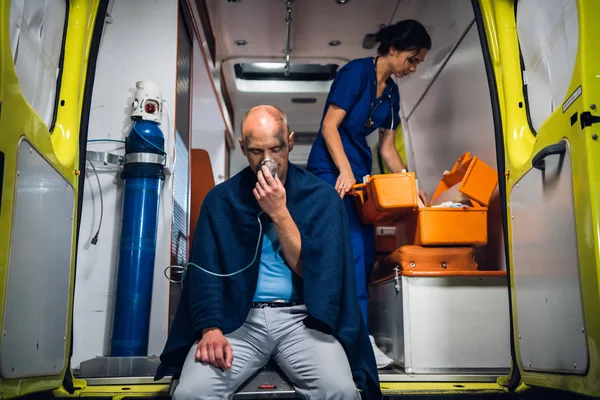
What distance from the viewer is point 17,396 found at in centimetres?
171

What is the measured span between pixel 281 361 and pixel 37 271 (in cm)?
99

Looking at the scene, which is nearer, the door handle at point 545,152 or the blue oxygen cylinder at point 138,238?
the door handle at point 545,152

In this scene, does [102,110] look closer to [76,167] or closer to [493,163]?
[76,167]

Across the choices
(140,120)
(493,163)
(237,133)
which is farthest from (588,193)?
(237,133)

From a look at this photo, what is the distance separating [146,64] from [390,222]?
6.35 feet

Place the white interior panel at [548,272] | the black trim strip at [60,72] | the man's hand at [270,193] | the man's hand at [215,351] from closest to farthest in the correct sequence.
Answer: the white interior panel at [548,272] < the man's hand at [215,351] < the man's hand at [270,193] < the black trim strip at [60,72]

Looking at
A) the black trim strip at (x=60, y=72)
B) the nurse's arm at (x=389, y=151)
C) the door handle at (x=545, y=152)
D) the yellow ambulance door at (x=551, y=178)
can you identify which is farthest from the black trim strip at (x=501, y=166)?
the black trim strip at (x=60, y=72)

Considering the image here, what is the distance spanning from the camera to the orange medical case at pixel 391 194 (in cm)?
304

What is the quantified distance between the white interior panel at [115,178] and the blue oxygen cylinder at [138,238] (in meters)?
0.18

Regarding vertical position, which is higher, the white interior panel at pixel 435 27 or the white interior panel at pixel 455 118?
the white interior panel at pixel 435 27

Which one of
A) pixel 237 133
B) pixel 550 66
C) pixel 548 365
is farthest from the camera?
pixel 237 133

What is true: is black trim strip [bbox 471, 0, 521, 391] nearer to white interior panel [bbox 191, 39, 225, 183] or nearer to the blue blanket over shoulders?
the blue blanket over shoulders

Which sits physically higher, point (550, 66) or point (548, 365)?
point (550, 66)

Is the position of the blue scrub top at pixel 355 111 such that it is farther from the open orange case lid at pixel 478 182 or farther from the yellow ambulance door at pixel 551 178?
the yellow ambulance door at pixel 551 178
